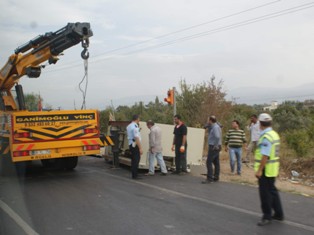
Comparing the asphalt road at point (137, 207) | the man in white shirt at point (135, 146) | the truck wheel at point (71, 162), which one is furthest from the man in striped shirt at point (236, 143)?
the truck wheel at point (71, 162)

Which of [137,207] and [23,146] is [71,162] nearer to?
[23,146]

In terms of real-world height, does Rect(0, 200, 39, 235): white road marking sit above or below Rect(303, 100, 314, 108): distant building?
below

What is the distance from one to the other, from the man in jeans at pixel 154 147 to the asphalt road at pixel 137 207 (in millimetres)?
506

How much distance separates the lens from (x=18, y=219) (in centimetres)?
644

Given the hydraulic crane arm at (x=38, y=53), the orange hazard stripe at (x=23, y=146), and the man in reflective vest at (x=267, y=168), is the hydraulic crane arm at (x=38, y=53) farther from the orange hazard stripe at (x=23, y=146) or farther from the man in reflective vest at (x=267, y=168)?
the man in reflective vest at (x=267, y=168)

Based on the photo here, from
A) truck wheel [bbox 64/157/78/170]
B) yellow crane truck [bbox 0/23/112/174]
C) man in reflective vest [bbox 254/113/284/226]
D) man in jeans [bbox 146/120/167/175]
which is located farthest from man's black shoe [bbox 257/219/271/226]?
truck wheel [bbox 64/157/78/170]

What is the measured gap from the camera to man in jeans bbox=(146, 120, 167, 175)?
1098 cm

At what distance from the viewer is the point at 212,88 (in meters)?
20.9

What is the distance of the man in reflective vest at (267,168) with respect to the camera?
6059 millimetres

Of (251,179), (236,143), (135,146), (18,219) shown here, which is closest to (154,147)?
(135,146)

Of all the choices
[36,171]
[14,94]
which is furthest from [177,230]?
[14,94]

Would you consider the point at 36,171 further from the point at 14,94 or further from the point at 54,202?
the point at 54,202

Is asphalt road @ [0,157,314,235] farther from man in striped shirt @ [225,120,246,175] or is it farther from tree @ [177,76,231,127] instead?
tree @ [177,76,231,127]

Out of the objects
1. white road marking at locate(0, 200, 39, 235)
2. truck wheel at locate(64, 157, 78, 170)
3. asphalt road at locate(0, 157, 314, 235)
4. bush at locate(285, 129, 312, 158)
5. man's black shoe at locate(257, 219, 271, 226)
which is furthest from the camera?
bush at locate(285, 129, 312, 158)
